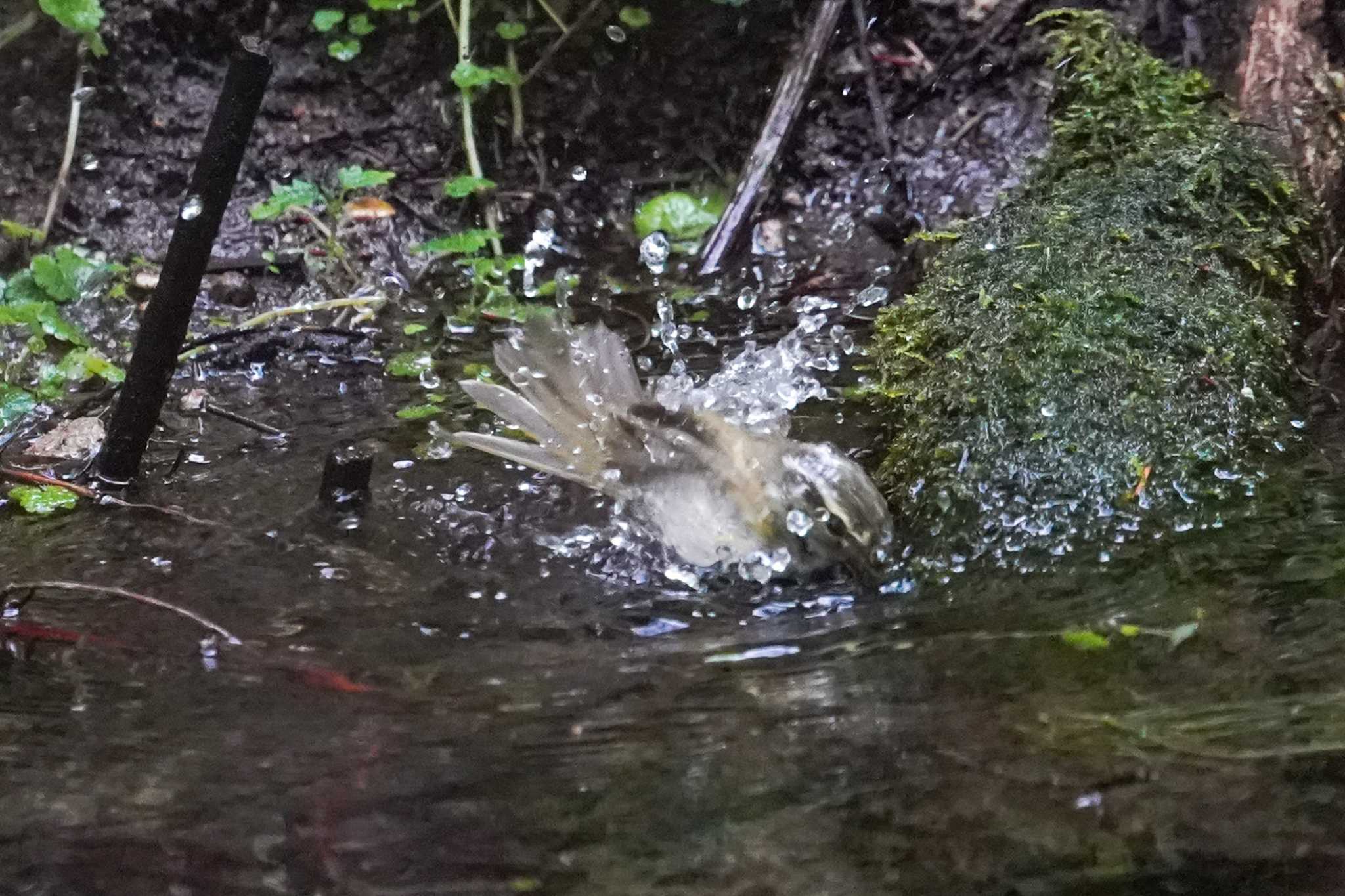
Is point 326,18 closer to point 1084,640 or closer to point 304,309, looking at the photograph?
point 304,309

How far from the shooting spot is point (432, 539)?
7.70 ft

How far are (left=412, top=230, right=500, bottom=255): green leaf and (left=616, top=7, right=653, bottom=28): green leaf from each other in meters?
1.04

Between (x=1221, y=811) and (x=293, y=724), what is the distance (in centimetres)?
112

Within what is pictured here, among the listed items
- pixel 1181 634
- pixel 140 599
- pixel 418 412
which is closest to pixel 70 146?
pixel 418 412

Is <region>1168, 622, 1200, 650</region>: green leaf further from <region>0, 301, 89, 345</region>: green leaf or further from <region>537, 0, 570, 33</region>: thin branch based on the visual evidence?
<region>537, 0, 570, 33</region>: thin branch

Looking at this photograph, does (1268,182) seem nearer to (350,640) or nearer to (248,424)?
(350,640)

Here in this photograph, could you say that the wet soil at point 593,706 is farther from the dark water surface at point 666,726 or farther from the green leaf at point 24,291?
the green leaf at point 24,291

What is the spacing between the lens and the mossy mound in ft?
6.75

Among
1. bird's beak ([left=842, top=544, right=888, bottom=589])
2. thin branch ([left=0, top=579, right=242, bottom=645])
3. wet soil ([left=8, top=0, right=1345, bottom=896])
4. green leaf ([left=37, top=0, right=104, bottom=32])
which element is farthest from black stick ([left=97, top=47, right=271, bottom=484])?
green leaf ([left=37, top=0, right=104, bottom=32])

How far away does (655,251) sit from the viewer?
13.2 feet

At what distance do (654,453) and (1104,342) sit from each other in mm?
913

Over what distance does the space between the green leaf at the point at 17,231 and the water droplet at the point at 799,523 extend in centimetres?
307

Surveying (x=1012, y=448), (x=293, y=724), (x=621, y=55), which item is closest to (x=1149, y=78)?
(x=1012, y=448)

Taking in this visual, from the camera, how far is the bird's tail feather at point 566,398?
231cm
